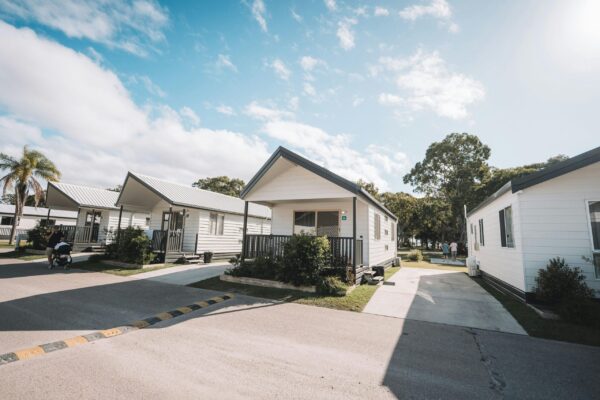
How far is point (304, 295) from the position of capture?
28.0 feet

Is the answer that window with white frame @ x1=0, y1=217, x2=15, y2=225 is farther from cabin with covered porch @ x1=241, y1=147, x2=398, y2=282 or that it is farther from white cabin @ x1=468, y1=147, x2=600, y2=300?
white cabin @ x1=468, y1=147, x2=600, y2=300

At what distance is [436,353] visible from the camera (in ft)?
14.9

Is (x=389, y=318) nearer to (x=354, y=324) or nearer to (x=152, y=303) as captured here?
(x=354, y=324)

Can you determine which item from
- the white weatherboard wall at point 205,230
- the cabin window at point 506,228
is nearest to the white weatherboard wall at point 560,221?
the cabin window at point 506,228

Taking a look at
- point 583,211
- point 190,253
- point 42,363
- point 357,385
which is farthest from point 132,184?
point 583,211

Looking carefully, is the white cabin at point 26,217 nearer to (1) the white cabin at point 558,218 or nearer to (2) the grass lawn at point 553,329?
(2) the grass lawn at point 553,329

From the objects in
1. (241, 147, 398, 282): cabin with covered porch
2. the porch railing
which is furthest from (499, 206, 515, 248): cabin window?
the porch railing

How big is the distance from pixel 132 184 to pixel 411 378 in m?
17.4

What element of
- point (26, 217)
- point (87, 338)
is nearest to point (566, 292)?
point (87, 338)

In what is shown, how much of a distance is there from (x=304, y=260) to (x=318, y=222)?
377 centimetres

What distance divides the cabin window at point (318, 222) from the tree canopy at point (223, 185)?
4054 centimetres

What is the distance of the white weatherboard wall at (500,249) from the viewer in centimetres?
776

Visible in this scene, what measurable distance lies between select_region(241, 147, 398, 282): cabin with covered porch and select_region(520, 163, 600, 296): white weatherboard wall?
196 inches

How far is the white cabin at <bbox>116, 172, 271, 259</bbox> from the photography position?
15.3m
